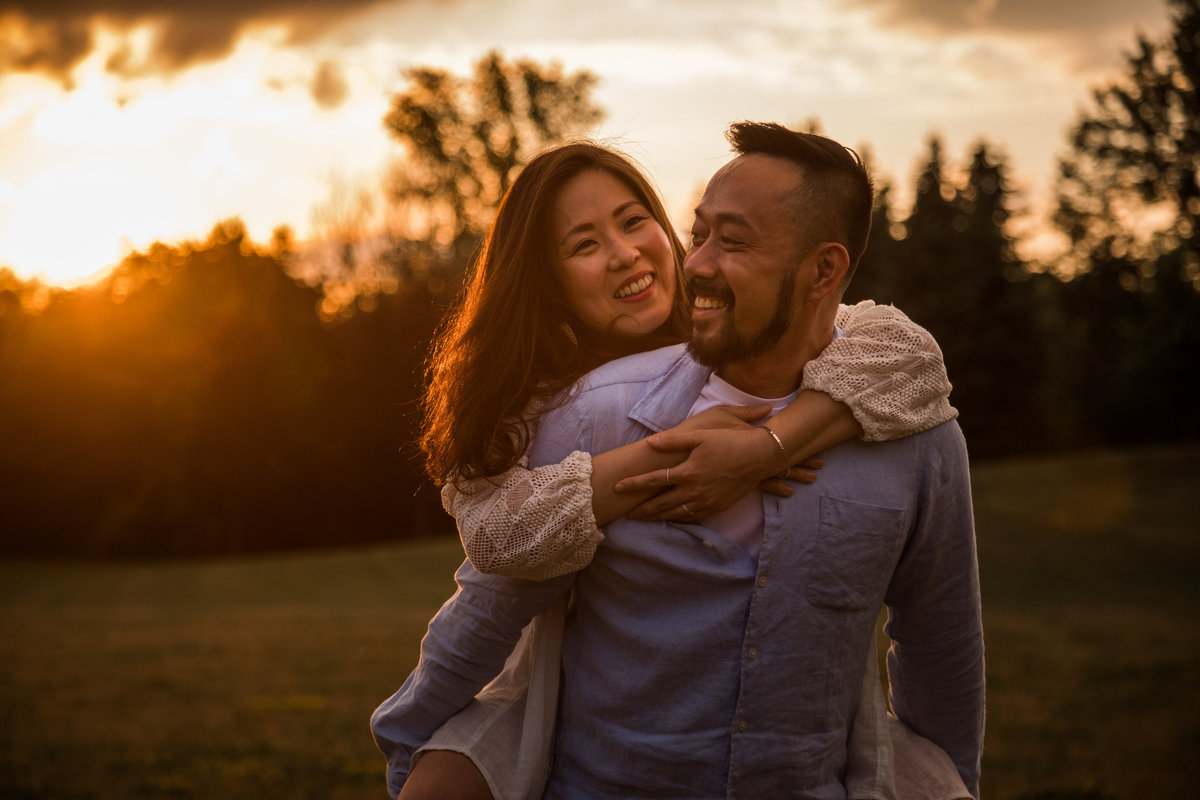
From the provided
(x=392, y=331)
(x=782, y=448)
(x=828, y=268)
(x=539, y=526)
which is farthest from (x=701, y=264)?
(x=392, y=331)

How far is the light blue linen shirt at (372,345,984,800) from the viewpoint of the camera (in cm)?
233

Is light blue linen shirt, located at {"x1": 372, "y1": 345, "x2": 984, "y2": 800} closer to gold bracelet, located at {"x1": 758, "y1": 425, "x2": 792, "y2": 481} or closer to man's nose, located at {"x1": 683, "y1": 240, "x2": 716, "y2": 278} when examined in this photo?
gold bracelet, located at {"x1": 758, "y1": 425, "x2": 792, "y2": 481}

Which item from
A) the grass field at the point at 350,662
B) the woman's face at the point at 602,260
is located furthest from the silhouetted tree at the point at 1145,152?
the woman's face at the point at 602,260

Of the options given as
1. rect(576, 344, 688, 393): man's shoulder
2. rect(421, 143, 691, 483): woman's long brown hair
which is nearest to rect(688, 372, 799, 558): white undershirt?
rect(576, 344, 688, 393): man's shoulder

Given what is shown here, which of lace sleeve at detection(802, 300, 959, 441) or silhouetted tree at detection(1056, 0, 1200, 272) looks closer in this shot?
lace sleeve at detection(802, 300, 959, 441)

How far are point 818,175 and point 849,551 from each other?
2.93 ft

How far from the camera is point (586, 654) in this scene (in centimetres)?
251

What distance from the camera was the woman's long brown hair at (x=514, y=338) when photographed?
2.55 m

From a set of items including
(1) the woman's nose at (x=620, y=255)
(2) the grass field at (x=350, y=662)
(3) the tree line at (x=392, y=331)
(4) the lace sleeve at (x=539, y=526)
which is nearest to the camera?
(4) the lace sleeve at (x=539, y=526)

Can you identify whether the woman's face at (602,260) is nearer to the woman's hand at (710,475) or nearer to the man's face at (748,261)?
the man's face at (748,261)

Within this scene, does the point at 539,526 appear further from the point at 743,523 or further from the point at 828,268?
the point at 828,268

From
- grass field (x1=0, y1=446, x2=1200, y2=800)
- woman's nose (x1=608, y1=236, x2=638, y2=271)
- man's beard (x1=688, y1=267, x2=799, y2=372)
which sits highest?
woman's nose (x1=608, y1=236, x2=638, y2=271)

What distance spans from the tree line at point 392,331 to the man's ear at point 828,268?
25.4 metres

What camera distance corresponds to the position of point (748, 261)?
7.97 feet
